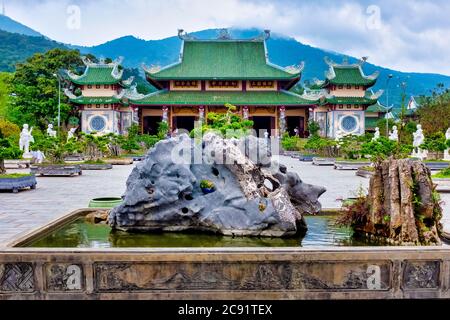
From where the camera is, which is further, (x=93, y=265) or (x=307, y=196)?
(x=307, y=196)

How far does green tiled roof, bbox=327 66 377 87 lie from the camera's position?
45.5 metres

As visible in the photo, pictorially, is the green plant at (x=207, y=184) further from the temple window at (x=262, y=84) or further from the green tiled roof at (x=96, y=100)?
the temple window at (x=262, y=84)

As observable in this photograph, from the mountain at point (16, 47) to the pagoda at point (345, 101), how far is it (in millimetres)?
59887

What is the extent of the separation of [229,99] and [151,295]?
4099 centimetres

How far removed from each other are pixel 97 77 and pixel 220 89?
40.7 ft

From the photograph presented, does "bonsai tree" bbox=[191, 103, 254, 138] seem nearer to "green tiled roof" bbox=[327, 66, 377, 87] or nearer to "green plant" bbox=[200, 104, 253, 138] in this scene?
"green plant" bbox=[200, 104, 253, 138]

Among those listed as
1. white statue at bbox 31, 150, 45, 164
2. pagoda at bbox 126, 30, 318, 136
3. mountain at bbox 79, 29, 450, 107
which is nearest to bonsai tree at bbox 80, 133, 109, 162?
white statue at bbox 31, 150, 45, 164

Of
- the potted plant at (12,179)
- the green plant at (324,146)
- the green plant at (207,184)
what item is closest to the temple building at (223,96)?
the green plant at (324,146)

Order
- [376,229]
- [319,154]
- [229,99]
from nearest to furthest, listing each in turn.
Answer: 1. [376,229]
2. [319,154]
3. [229,99]

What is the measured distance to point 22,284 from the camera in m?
4.89

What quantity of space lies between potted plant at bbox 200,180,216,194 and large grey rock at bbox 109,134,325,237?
6 cm

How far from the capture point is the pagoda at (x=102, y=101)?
145 feet

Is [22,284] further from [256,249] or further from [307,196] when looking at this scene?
[307,196]
